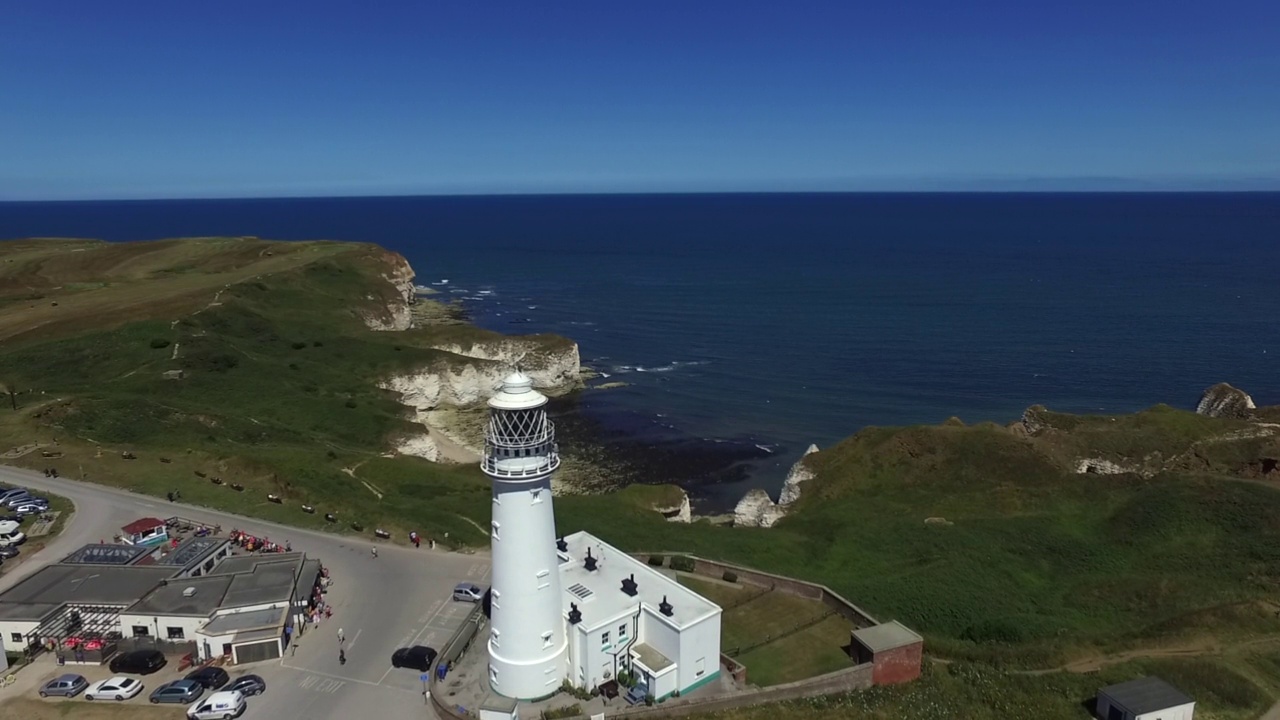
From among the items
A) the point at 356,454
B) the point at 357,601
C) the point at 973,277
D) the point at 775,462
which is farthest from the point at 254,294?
the point at 973,277

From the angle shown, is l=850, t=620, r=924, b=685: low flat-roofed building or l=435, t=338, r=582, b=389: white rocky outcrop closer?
l=850, t=620, r=924, b=685: low flat-roofed building

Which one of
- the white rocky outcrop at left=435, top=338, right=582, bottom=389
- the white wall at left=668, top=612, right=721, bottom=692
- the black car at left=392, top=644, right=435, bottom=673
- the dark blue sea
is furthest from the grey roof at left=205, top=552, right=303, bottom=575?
the white rocky outcrop at left=435, top=338, right=582, bottom=389

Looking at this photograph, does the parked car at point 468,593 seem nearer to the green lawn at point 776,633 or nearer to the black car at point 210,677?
the black car at point 210,677

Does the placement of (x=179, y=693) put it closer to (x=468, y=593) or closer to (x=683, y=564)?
(x=468, y=593)

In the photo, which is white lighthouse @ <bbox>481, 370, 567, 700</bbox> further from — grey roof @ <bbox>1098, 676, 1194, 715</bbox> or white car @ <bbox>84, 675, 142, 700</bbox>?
grey roof @ <bbox>1098, 676, 1194, 715</bbox>

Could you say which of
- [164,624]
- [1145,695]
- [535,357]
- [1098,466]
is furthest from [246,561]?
[535,357]
